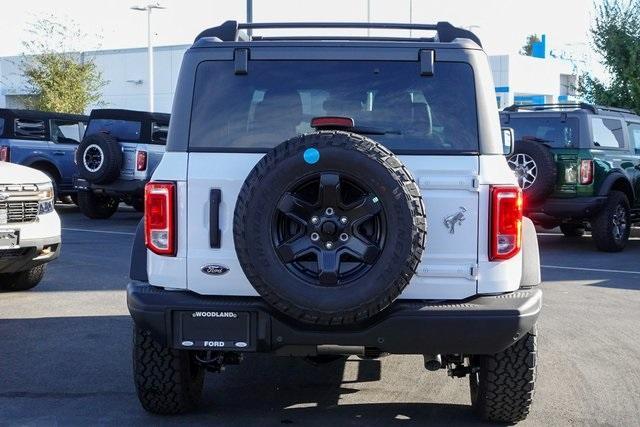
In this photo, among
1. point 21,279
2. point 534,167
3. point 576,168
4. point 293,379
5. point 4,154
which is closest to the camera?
point 293,379

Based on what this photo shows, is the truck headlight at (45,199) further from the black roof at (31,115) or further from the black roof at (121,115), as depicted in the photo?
the black roof at (31,115)

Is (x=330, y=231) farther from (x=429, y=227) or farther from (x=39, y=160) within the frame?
(x=39, y=160)

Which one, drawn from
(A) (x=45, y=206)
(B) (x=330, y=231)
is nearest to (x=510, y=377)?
(B) (x=330, y=231)

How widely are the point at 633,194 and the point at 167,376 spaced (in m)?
10.2

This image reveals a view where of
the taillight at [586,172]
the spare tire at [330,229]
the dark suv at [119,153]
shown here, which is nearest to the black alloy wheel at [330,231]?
the spare tire at [330,229]

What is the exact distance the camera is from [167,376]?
4.99 metres

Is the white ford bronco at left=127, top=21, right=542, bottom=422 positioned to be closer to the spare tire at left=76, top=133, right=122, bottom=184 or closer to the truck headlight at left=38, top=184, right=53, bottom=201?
the truck headlight at left=38, top=184, right=53, bottom=201

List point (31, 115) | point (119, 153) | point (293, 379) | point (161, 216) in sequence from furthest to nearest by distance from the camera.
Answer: point (31, 115)
point (119, 153)
point (293, 379)
point (161, 216)

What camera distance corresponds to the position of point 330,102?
4.88 metres

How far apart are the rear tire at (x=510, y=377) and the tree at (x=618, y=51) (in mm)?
18565

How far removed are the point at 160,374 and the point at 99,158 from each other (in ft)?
40.4

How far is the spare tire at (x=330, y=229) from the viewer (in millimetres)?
4266

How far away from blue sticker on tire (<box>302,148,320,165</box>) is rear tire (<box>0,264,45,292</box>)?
18.9 ft

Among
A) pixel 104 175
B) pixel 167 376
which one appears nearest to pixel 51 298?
pixel 167 376
